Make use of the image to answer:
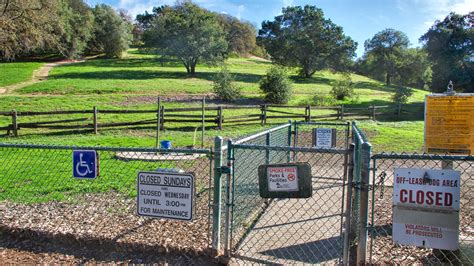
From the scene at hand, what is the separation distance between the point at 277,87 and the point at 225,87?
4016 mm

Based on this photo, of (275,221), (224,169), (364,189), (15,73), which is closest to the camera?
(364,189)

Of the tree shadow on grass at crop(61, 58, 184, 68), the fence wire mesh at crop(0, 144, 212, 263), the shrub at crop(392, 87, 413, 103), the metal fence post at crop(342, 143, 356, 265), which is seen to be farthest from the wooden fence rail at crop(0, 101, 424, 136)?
the tree shadow on grass at crop(61, 58, 184, 68)

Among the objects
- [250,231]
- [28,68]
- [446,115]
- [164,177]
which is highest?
[28,68]

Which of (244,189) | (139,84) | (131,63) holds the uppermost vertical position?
(131,63)

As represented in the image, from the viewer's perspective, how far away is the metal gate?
432 cm

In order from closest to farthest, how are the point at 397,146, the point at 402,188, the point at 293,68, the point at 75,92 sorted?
the point at 402,188, the point at 397,146, the point at 75,92, the point at 293,68

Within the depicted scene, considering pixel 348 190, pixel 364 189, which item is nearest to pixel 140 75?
pixel 348 190

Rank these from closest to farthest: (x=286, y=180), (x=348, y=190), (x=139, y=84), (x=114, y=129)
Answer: (x=348, y=190), (x=286, y=180), (x=114, y=129), (x=139, y=84)

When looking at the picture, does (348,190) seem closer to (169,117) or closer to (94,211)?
(94,211)

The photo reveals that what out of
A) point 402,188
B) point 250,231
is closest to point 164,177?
point 250,231

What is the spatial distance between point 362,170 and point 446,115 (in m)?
1.89

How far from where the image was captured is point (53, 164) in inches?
400

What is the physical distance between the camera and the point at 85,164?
468 centimetres

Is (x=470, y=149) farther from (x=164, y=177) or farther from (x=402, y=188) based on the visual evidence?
(x=164, y=177)
